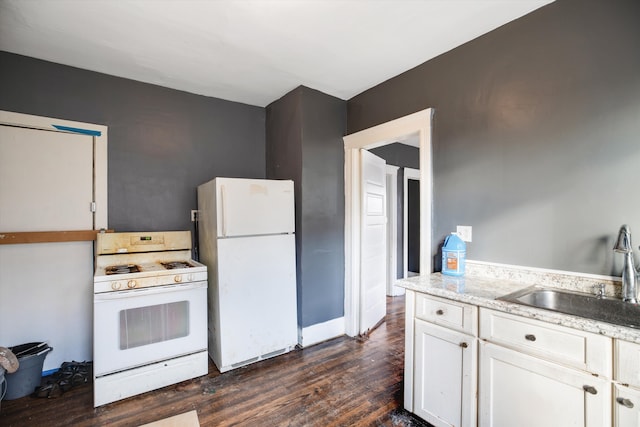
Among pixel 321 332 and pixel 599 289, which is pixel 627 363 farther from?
pixel 321 332

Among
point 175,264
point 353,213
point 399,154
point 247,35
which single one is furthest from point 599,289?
point 399,154

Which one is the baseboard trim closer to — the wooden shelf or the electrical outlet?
the electrical outlet

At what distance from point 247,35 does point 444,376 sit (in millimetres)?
2547

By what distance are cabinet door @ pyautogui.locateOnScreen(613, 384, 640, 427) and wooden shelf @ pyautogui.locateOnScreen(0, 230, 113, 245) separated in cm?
337

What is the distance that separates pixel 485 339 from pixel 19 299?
330 centimetres

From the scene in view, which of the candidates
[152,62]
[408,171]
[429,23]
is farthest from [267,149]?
[408,171]

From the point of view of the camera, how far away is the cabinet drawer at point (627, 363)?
1.11m

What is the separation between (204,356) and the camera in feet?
7.80

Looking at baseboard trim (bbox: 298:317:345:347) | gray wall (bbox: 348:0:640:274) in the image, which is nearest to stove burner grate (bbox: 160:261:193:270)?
baseboard trim (bbox: 298:317:345:347)

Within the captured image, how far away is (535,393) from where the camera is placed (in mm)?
1355

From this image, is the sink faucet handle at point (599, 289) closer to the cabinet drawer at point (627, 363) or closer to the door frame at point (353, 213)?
the cabinet drawer at point (627, 363)

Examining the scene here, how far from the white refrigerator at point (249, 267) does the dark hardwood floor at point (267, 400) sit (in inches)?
7.9

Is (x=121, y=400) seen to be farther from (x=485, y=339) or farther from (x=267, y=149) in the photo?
(x=267, y=149)

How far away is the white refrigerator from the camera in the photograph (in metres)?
2.46
